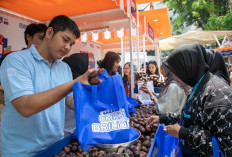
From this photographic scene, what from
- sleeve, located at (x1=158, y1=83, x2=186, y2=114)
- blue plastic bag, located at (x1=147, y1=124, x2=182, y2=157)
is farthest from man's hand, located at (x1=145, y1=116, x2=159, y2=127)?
blue plastic bag, located at (x1=147, y1=124, x2=182, y2=157)

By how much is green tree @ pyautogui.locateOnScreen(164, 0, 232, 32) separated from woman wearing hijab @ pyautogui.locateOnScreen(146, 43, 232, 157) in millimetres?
14047

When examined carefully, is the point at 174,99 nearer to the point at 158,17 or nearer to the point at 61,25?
the point at 61,25

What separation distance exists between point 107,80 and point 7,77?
68 cm

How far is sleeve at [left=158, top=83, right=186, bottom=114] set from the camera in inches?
99.7

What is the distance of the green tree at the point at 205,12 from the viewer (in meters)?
13.5

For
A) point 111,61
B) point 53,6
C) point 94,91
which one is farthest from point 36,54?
point 53,6

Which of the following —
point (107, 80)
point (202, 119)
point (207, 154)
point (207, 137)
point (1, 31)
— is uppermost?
point (1, 31)

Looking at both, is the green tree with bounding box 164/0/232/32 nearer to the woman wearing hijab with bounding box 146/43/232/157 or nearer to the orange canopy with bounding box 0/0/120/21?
the orange canopy with bounding box 0/0/120/21

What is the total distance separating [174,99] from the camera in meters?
2.56

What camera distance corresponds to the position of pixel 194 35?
1112cm

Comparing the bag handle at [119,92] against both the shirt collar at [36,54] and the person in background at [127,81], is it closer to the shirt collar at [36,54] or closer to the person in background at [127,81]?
the shirt collar at [36,54]

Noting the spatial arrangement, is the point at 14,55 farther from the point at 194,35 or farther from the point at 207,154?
the point at 194,35

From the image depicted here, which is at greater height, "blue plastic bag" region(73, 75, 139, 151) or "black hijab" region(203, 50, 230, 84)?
"black hijab" region(203, 50, 230, 84)

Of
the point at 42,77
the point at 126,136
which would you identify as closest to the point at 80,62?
the point at 42,77
